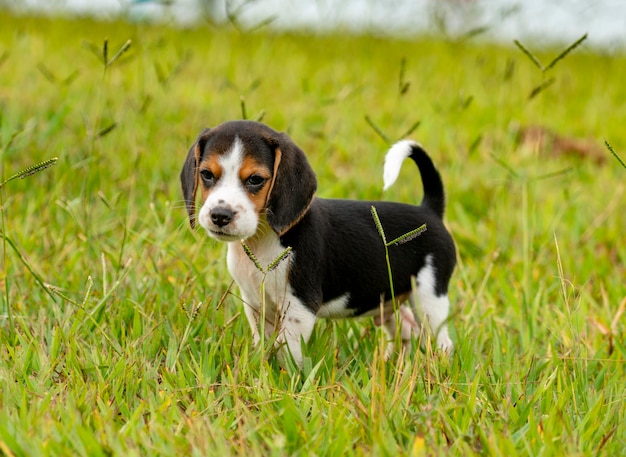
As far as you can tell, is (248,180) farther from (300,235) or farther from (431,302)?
(431,302)

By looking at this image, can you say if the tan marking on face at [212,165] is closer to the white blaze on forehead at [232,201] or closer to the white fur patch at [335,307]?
the white blaze on forehead at [232,201]

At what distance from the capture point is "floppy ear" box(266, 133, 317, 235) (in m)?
3.36

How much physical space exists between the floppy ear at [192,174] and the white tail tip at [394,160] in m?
0.77

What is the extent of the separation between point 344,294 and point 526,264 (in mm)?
1238

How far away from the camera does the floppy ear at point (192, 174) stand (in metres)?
3.46

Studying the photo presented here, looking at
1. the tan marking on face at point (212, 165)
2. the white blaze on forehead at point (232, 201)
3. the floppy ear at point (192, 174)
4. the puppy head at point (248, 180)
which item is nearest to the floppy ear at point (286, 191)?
the puppy head at point (248, 180)

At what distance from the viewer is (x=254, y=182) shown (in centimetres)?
334

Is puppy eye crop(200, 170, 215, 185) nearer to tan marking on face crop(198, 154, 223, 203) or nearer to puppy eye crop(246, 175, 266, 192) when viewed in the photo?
tan marking on face crop(198, 154, 223, 203)

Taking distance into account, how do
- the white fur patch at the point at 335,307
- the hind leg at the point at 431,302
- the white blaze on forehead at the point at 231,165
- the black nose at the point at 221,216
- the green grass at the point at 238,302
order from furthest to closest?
the hind leg at the point at 431,302 → the white fur patch at the point at 335,307 → the white blaze on forehead at the point at 231,165 → the black nose at the point at 221,216 → the green grass at the point at 238,302

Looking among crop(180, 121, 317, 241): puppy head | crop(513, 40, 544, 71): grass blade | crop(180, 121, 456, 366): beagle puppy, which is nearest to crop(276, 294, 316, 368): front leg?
crop(180, 121, 456, 366): beagle puppy

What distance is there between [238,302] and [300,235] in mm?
880

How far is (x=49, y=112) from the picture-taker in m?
6.51

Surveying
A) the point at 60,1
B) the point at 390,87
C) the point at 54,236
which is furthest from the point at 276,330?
the point at 390,87

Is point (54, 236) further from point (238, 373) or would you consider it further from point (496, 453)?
point (496, 453)
